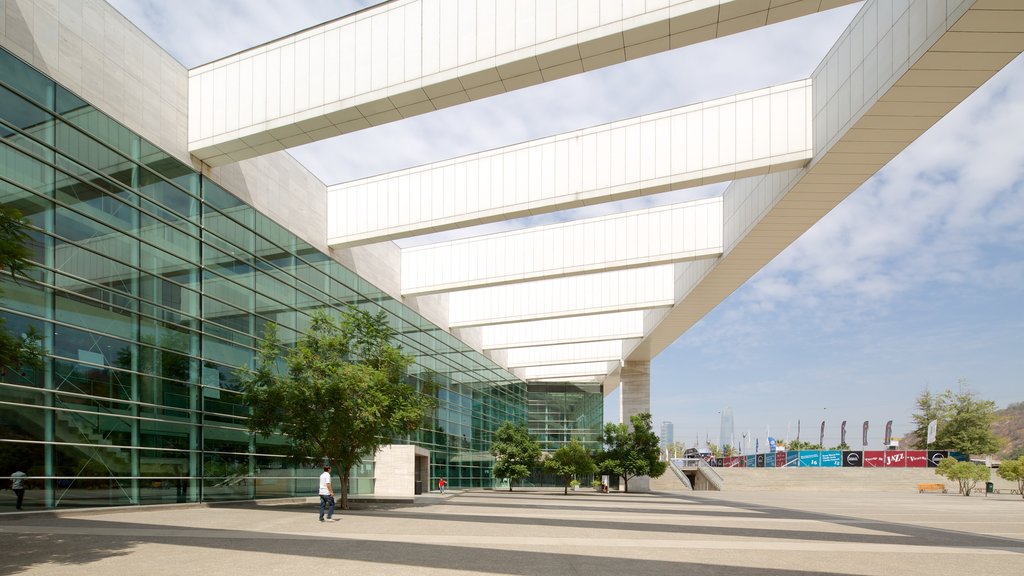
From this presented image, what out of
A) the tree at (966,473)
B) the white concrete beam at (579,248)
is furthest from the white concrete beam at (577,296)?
the tree at (966,473)

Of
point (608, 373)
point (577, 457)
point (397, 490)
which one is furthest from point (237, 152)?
point (608, 373)

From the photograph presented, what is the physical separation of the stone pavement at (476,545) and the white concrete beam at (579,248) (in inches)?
422

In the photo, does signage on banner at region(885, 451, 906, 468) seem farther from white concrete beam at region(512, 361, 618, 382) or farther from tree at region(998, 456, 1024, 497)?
white concrete beam at region(512, 361, 618, 382)

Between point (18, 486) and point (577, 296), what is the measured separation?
997 inches

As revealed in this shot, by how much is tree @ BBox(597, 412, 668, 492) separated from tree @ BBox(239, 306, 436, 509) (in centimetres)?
2590

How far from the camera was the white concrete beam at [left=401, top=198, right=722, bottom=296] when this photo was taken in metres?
27.4

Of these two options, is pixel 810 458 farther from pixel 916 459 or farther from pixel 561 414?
pixel 561 414

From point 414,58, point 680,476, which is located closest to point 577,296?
point 414,58

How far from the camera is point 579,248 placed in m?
29.7

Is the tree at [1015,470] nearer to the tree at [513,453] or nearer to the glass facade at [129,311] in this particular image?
the tree at [513,453]

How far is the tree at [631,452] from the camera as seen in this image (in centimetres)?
4738

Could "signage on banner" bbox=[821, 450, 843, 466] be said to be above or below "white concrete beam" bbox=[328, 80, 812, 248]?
below

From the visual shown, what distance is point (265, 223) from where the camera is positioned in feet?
85.1

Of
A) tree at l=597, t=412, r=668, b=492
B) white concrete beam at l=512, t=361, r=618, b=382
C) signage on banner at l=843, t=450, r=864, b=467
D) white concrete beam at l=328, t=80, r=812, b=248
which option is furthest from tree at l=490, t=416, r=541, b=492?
signage on banner at l=843, t=450, r=864, b=467
